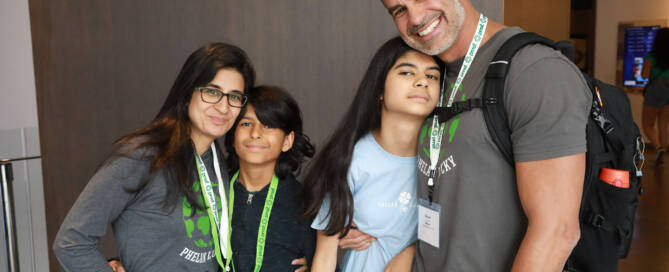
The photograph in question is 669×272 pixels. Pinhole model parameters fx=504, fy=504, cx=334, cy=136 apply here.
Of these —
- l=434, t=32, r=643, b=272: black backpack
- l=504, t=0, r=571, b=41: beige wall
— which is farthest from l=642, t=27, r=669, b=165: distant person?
l=434, t=32, r=643, b=272: black backpack

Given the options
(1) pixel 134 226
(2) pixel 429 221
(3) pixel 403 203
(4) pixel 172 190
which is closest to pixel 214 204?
(4) pixel 172 190

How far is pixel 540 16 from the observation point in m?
3.41

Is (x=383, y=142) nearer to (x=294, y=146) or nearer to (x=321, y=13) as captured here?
(x=294, y=146)

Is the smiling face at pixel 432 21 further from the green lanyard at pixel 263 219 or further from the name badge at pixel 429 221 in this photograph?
the green lanyard at pixel 263 219

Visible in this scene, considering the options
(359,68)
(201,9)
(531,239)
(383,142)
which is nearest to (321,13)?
(359,68)

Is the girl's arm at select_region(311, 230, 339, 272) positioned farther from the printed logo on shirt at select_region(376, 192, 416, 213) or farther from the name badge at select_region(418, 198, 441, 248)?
the name badge at select_region(418, 198, 441, 248)

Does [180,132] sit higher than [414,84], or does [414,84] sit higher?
[414,84]

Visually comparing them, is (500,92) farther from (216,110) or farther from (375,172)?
(216,110)

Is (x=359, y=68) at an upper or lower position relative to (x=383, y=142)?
upper

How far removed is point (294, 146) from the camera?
2369 mm

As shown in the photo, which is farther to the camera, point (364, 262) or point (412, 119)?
point (364, 262)

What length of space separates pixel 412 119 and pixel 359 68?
3.90 feet

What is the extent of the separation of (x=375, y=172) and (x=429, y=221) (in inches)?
13.8

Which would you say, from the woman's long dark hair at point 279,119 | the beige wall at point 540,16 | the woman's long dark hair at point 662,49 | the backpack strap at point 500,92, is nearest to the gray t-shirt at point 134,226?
the woman's long dark hair at point 279,119
